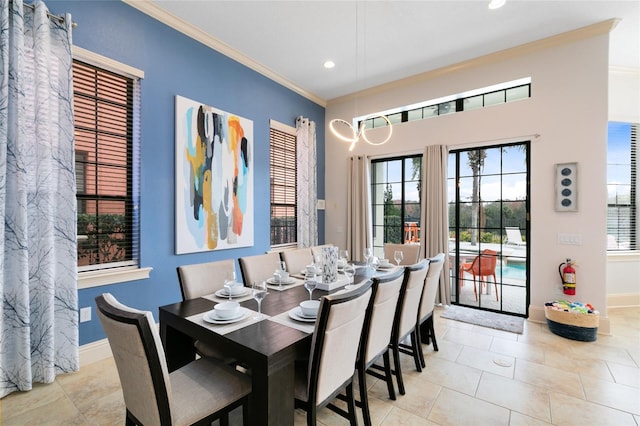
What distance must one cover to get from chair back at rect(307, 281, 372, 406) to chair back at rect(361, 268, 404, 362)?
173mm

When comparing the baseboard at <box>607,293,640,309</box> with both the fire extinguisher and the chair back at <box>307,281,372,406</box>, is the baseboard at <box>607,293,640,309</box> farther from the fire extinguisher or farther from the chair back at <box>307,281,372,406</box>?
the chair back at <box>307,281,372,406</box>

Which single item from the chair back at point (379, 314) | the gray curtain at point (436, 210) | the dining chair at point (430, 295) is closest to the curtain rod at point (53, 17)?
the chair back at point (379, 314)

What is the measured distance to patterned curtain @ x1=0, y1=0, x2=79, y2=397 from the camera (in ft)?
7.00

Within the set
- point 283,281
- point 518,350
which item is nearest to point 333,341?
point 283,281

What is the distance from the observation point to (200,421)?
1318 mm

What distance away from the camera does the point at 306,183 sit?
4910mm

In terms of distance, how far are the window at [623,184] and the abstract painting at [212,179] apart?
5.27m

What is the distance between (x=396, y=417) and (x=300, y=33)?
149 inches

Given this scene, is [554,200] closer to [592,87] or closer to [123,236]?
[592,87]

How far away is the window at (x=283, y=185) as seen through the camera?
452cm

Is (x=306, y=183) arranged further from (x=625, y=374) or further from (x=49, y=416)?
(x=625, y=374)

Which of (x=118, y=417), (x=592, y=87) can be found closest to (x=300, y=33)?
(x=592, y=87)

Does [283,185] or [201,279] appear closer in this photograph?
[201,279]

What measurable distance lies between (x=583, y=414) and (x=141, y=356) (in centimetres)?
270
